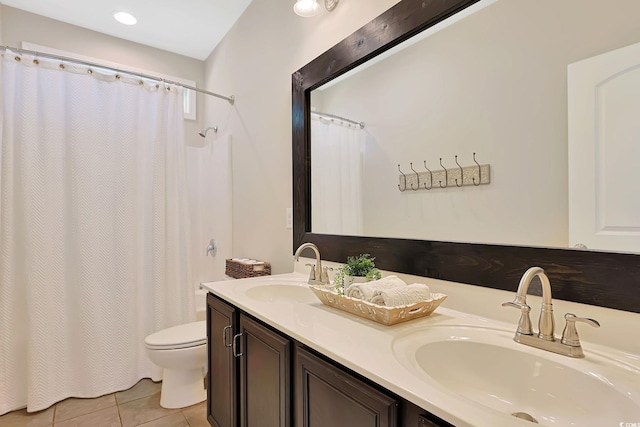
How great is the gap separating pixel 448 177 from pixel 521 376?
64cm

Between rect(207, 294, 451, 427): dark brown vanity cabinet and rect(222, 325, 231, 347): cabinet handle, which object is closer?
rect(207, 294, 451, 427): dark brown vanity cabinet

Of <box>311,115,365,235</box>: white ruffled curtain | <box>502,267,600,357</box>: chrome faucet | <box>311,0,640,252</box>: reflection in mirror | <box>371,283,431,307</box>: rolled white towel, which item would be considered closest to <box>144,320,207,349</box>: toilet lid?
<box>311,115,365,235</box>: white ruffled curtain

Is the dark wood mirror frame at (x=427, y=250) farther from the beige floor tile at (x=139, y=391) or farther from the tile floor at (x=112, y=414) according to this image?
the beige floor tile at (x=139, y=391)

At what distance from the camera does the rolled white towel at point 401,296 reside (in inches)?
38.1

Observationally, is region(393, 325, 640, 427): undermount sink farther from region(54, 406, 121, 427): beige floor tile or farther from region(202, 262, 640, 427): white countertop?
region(54, 406, 121, 427): beige floor tile

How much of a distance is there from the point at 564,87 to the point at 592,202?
0.32m

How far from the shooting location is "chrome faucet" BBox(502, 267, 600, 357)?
753mm

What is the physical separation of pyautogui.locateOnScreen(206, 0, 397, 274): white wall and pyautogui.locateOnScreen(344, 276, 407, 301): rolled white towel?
0.91 metres

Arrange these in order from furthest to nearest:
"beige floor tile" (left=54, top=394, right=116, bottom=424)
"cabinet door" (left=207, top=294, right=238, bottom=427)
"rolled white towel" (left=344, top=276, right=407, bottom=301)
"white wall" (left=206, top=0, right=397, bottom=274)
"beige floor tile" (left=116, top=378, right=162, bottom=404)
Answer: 1. "beige floor tile" (left=116, top=378, right=162, bottom=404)
2. "beige floor tile" (left=54, top=394, right=116, bottom=424)
3. "white wall" (left=206, top=0, right=397, bottom=274)
4. "cabinet door" (left=207, top=294, right=238, bottom=427)
5. "rolled white towel" (left=344, top=276, right=407, bottom=301)

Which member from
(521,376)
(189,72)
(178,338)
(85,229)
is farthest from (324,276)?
(189,72)

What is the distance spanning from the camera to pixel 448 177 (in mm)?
1159

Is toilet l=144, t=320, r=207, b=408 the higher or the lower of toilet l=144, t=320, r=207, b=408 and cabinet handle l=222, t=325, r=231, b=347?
the lower

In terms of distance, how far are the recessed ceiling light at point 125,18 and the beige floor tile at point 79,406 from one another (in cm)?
277

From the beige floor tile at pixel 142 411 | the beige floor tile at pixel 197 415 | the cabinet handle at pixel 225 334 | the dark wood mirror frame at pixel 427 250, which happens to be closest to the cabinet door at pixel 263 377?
the cabinet handle at pixel 225 334
